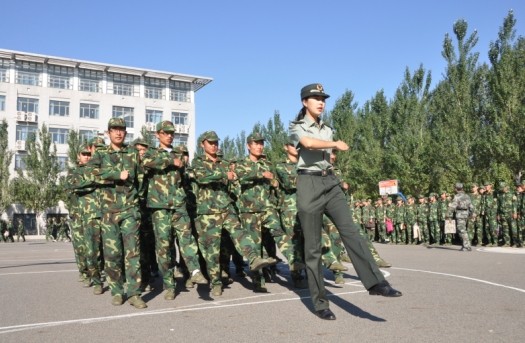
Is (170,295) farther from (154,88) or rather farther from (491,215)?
(154,88)

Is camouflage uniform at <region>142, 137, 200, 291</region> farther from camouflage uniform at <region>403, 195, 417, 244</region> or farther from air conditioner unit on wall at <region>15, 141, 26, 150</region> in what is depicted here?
air conditioner unit on wall at <region>15, 141, 26, 150</region>

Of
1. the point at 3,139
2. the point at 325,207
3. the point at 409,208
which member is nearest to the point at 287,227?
the point at 325,207

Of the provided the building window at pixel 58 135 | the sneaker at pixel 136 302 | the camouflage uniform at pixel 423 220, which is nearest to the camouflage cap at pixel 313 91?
the sneaker at pixel 136 302

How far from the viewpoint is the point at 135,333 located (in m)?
4.46

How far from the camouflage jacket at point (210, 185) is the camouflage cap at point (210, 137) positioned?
0.26m

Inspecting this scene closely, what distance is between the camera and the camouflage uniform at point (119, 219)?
6.23 m

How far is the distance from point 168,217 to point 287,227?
6.07 ft

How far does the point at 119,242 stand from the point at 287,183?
8.69 feet

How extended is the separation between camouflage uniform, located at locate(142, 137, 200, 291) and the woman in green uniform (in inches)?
79.6

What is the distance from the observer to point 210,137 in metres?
7.14

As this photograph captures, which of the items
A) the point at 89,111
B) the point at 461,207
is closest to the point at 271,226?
the point at 461,207

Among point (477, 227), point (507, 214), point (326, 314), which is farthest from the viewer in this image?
point (477, 227)

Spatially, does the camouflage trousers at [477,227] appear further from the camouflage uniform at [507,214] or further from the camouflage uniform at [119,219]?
the camouflage uniform at [119,219]

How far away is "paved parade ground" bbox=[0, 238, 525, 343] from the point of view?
4242 millimetres
